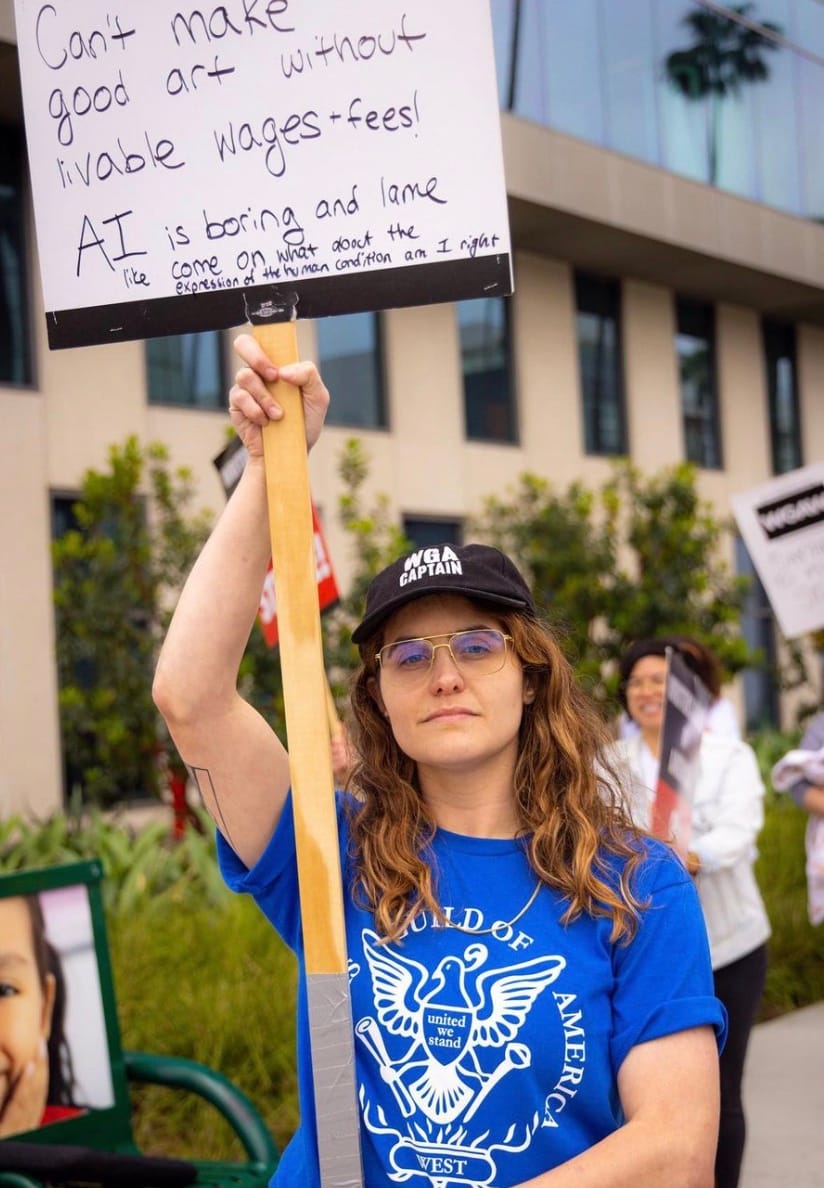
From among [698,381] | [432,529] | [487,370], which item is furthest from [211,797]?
[698,381]

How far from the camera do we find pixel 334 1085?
209cm

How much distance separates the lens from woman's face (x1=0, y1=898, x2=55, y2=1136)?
4133 millimetres

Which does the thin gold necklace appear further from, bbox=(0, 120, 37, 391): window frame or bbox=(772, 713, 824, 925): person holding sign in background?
bbox=(0, 120, 37, 391): window frame

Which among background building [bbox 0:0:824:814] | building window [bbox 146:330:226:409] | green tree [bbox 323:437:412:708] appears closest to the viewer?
green tree [bbox 323:437:412:708]

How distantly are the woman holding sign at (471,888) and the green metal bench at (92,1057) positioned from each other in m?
1.86

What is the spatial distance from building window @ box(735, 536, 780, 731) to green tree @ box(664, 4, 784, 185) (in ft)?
18.0

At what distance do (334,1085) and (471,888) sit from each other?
1.10ft

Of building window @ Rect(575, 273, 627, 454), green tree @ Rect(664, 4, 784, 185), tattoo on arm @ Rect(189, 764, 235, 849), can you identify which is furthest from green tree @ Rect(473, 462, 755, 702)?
tattoo on arm @ Rect(189, 764, 235, 849)

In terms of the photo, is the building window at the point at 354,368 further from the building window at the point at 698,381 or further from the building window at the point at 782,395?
the building window at the point at 782,395

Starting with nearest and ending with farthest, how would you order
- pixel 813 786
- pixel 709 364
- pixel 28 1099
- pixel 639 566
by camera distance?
pixel 28 1099
pixel 813 786
pixel 639 566
pixel 709 364

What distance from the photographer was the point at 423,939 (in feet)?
7.16

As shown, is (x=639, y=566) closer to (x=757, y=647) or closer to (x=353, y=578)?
(x=353, y=578)

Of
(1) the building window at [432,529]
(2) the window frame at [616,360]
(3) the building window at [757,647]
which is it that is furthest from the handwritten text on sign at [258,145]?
(3) the building window at [757,647]

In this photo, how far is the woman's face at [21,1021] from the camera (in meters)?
4.13
